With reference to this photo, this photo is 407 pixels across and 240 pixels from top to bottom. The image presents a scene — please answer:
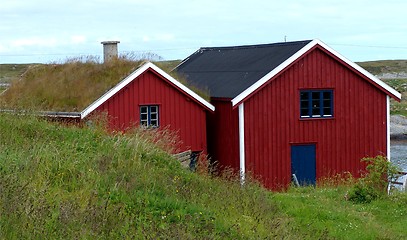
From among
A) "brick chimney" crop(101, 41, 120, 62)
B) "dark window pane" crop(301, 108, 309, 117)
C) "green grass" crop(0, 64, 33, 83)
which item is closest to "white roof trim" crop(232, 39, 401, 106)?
"dark window pane" crop(301, 108, 309, 117)

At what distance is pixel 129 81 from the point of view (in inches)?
844

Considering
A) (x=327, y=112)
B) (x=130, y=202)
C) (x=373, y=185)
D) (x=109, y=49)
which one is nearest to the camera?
(x=130, y=202)

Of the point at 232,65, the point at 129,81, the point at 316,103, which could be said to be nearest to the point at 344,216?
the point at 129,81

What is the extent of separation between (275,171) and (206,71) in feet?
19.4

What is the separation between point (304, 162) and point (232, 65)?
15.9ft

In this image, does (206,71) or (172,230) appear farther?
(206,71)

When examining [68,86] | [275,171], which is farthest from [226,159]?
[68,86]

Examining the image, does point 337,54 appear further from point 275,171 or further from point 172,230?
point 172,230

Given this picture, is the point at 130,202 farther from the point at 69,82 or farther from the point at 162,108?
the point at 162,108

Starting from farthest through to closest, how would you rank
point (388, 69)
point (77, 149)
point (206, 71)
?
1. point (388, 69)
2. point (206, 71)
3. point (77, 149)

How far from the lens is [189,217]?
8781 millimetres

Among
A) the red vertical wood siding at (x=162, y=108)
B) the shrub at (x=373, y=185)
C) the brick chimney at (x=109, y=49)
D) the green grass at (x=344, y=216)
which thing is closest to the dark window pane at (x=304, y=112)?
the red vertical wood siding at (x=162, y=108)

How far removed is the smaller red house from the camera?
70.0ft

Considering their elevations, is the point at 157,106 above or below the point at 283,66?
below
